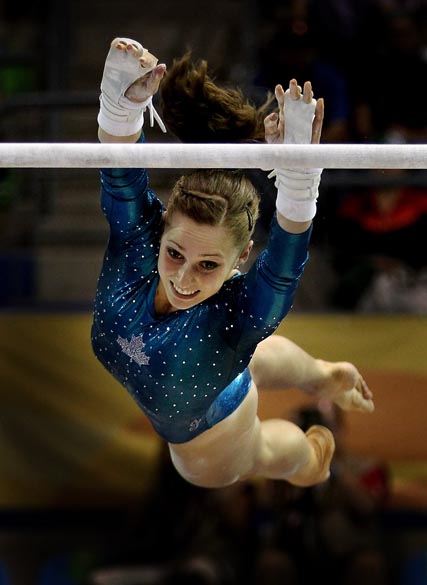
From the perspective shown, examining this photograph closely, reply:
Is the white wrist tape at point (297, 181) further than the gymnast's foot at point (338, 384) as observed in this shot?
No

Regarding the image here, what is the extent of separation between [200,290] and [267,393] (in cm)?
207

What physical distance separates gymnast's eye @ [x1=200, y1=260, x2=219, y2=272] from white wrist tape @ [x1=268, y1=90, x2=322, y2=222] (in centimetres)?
19

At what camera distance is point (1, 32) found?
5.62 metres

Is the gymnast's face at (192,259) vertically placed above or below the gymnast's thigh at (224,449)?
above

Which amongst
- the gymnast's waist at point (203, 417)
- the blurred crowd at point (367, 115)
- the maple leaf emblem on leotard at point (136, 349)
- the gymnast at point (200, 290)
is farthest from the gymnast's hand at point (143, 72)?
the blurred crowd at point (367, 115)

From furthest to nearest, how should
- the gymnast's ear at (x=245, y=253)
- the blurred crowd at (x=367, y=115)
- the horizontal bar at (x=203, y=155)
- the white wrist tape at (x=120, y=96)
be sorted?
1. the blurred crowd at (x=367, y=115)
2. the gymnast's ear at (x=245, y=253)
3. the white wrist tape at (x=120, y=96)
4. the horizontal bar at (x=203, y=155)

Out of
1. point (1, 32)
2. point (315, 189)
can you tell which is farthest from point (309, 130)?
point (1, 32)

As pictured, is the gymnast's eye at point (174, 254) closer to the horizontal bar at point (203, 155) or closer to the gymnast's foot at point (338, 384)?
the horizontal bar at point (203, 155)

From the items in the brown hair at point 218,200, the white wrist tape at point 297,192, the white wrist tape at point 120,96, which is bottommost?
the brown hair at point 218,200

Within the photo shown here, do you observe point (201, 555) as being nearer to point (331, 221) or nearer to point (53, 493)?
point (53, 493)

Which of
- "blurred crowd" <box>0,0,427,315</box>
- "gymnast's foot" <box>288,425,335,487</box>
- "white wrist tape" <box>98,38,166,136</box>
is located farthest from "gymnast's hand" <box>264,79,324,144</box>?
"blurred crowd" <box>0,0,427,315</box>

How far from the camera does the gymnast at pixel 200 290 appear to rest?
2.22 metres

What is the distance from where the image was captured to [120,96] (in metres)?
2.24

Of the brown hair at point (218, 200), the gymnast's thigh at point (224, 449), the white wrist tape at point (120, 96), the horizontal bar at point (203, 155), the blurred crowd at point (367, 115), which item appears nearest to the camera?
the horizontal bar at point (203, 155)
